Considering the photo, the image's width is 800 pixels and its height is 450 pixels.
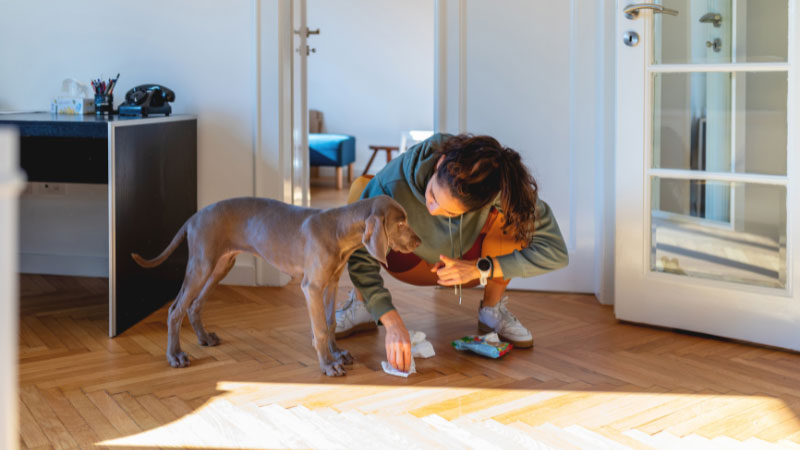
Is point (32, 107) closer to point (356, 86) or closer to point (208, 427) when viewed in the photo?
point (208, 427)

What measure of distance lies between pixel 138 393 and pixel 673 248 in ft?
6.12

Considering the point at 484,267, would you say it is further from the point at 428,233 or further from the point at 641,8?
the point at 641,8

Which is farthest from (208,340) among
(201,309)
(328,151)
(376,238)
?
(328,151)

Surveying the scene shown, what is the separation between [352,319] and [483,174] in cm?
92

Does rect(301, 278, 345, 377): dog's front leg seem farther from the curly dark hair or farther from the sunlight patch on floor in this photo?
the curly dark hair

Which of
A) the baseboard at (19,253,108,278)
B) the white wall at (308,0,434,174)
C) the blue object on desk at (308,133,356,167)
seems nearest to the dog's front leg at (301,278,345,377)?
the baseboard at (19,253,108,278)

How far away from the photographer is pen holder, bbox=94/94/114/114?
11.5 ft

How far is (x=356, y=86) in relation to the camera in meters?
8.83

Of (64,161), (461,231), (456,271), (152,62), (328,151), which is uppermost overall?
(152,62)

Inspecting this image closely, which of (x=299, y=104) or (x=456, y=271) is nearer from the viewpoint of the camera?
(x=456, y=271)

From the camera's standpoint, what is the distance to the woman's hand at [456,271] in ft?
7.95

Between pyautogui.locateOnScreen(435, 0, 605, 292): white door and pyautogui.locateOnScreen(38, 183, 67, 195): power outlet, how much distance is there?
5.78ft

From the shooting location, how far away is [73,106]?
11.4 ft

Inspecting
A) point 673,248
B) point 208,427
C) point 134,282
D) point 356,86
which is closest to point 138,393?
point 208,427
